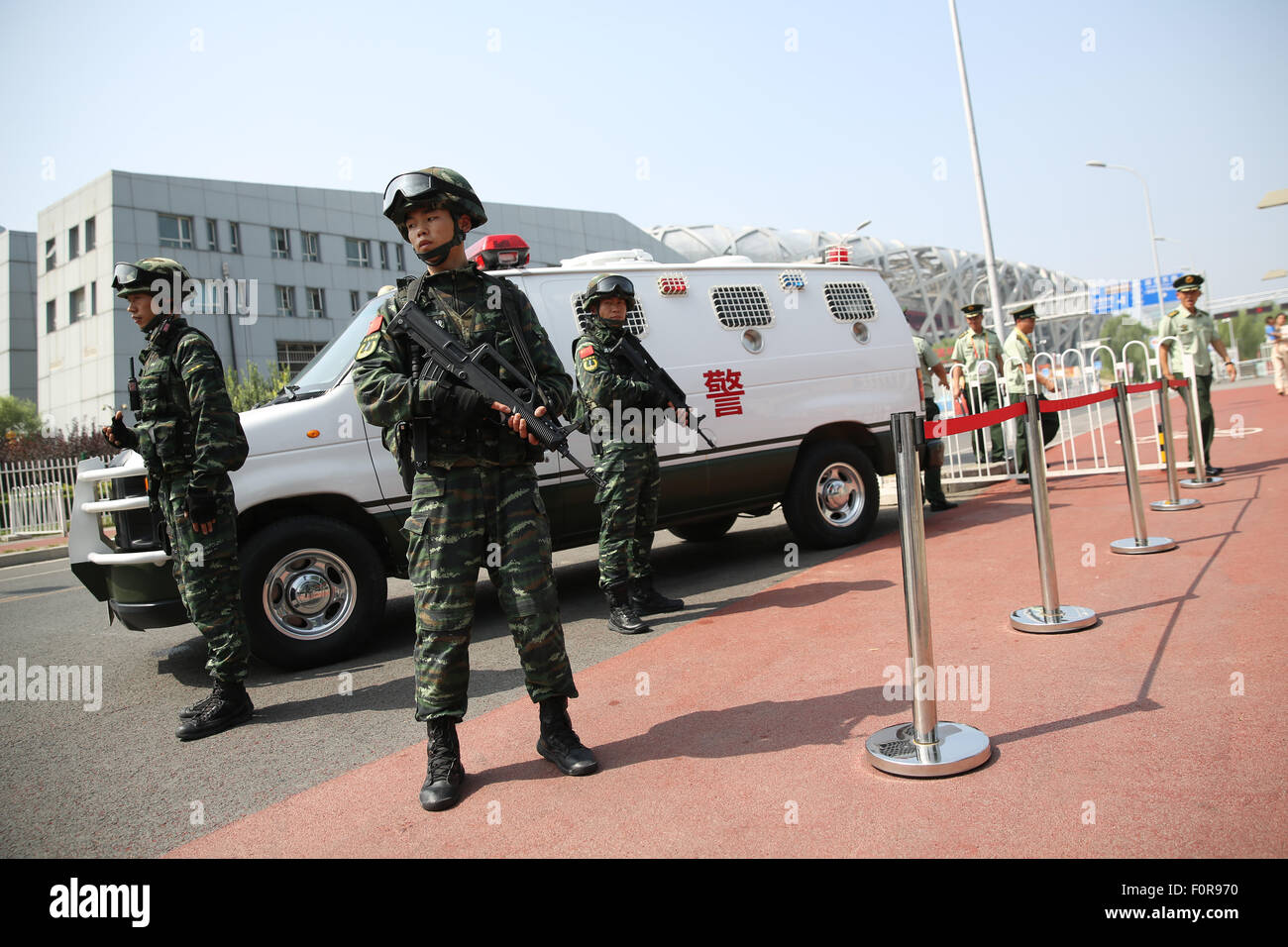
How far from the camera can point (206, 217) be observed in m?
36.8

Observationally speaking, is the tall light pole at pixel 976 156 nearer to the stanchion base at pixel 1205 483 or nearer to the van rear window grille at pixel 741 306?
the stanchion base at pixel 1205 483

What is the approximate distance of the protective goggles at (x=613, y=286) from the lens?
5.09m

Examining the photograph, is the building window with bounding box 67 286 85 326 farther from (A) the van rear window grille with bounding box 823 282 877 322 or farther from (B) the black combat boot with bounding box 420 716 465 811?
(B) the black combat boot with bounding box 420 716 465 811

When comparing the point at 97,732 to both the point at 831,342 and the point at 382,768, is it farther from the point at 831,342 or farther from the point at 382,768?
the point at 831,342

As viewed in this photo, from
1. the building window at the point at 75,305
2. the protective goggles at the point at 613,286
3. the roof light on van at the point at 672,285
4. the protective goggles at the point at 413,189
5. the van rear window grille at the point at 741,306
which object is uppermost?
the building window at the point at 75,305

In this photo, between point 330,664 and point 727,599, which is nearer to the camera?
point 330,664

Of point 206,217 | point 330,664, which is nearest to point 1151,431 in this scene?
point 330,664

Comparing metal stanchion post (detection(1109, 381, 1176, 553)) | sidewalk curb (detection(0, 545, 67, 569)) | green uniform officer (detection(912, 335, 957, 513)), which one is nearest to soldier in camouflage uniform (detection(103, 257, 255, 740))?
metal stanchion post (detection(1109, 381, 1176, 553))

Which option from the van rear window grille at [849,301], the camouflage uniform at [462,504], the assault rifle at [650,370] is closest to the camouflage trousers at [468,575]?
the camouflage uniform at [462,504]

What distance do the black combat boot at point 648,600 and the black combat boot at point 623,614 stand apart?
0.09 m

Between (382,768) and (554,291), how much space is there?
348 cm

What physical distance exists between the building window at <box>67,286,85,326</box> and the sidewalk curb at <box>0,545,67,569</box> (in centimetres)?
2706

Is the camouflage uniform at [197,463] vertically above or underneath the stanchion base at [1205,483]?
above

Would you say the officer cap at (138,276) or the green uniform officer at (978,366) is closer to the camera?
the officer cap at (138,276)
